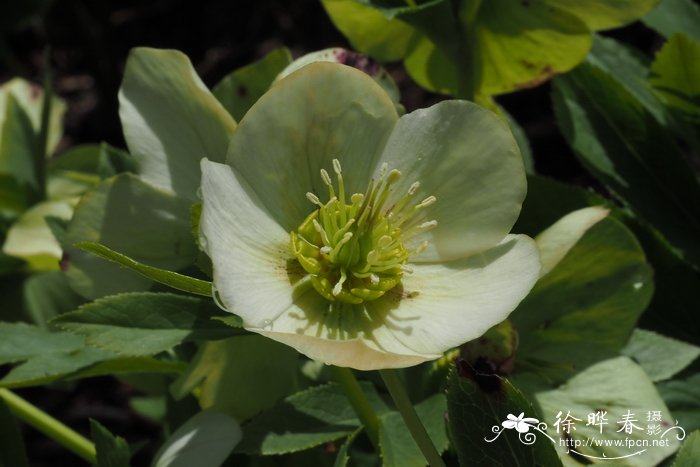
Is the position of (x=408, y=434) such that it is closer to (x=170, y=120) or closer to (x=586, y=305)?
(x=586, y=305)

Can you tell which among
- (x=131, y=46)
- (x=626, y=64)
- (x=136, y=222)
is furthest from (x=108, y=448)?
(x=131, y=46)

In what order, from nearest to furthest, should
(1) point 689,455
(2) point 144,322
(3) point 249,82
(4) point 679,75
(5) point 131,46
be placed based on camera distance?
(1) point 689,455, (2) point 144,322, (3) point 249,82, (4) point 679,75, (5) point 131,46

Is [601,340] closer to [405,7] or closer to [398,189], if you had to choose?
[398,189]

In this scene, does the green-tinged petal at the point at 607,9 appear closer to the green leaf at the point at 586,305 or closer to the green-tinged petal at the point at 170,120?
the green leaf at the point at 586,305

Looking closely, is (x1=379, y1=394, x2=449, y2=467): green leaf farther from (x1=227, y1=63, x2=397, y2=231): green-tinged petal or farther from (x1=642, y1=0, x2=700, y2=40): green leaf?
(x1=642, y1=0, x2=700, y2=40): green leaf

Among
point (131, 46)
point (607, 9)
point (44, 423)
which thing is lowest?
point (131, 46)

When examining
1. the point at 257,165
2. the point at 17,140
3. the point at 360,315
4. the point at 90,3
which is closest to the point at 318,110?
the point at 257,165

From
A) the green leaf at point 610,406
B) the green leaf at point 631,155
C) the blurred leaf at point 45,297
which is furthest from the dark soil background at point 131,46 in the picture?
the green leaf at point 610,406
